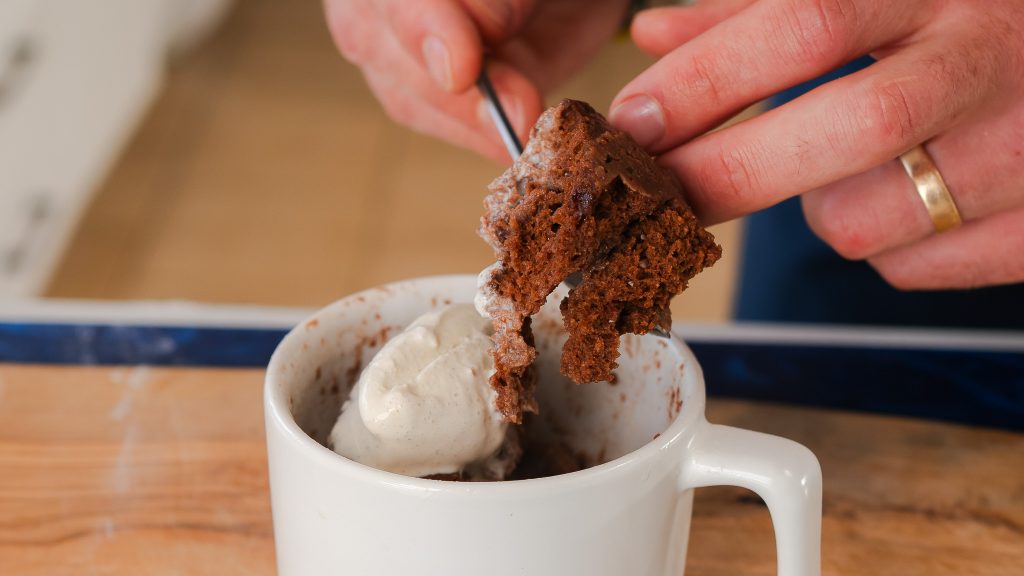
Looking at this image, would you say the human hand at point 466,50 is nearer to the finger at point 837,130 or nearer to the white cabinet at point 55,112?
the finger at point 837,130

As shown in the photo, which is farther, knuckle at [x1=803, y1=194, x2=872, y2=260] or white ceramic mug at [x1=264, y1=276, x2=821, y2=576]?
knuckle at [x1=803, y1=194, x2=872, y2=260]

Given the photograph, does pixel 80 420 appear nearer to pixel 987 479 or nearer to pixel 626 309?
pixel 626 309

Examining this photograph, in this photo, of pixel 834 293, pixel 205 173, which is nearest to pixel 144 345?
pixel 834 293

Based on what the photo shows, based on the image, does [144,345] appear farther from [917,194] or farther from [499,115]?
[917,194]

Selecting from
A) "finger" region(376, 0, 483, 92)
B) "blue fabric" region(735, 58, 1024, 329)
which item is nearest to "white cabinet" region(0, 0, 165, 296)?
"finger" region(376, 0, 483, 92)

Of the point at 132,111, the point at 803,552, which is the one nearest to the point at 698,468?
the point at 803,552

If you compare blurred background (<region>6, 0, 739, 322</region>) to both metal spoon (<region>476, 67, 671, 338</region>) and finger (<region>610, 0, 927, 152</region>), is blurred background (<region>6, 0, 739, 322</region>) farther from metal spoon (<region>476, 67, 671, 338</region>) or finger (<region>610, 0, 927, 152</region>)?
finger (<region>610, 0, 927, 152</region>)

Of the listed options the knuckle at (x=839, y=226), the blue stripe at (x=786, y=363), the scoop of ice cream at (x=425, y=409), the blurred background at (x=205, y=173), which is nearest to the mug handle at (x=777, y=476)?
the scoop of ice cream at (x=425, y=409)
